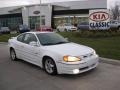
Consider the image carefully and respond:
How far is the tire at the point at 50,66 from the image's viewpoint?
6.84 m

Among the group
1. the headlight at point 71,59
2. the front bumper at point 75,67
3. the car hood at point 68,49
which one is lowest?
the front bumper at point 75,67

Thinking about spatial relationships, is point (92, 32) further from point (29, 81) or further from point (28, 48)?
point (29, 81)

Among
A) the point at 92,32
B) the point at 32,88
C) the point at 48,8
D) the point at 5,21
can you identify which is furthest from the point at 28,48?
the point at 5,21

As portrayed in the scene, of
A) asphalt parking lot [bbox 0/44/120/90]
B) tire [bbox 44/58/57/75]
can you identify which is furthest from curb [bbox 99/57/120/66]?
tire [bbox 44/58/57/75]

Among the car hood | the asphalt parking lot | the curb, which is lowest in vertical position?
the asphalt parking lot

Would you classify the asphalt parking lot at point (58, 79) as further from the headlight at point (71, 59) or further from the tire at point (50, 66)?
the headlight at point (71, 59)

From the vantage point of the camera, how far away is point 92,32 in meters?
18.6

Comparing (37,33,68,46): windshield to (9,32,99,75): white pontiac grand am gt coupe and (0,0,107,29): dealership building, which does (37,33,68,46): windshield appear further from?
(0,0,107,29): dealership building

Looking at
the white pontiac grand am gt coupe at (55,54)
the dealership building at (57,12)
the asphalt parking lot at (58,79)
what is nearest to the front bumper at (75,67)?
the white pontiac grand am gt coupe at (55,54)

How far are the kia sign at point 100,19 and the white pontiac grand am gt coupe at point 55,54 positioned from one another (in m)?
11.2

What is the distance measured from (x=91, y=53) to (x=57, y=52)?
1.17 m

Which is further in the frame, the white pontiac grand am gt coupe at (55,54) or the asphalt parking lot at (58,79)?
the white pontiac grand am gt coupe at (55,54)

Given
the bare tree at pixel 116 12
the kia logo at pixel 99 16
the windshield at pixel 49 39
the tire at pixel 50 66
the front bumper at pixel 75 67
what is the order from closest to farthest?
the front bumper at pixel 75 67
the tire at pixel 50 66
the windshield at pixel 49 39
the kia logo at pixel 99 16
the bare tree at pixel 116 12

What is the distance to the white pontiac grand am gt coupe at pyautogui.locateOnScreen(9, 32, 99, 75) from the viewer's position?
646cm
